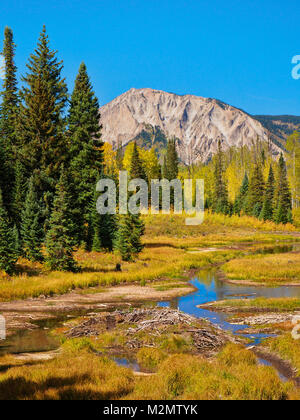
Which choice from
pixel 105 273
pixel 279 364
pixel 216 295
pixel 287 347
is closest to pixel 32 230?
pixel 105 273

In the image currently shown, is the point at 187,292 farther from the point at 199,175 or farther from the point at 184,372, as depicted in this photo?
the point at 199,175

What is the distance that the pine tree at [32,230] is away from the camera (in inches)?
1367

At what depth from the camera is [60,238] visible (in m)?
31.1

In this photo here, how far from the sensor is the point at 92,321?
19797 mm

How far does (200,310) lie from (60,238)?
13204 mm

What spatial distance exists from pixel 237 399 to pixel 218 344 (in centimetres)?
644

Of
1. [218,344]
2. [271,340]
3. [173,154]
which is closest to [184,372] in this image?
[218,344]

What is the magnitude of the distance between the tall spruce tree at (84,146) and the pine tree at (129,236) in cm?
439

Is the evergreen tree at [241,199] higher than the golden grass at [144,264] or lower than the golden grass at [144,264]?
higher

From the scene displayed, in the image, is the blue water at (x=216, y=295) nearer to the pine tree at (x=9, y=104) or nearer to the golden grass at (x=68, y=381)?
the golden grass at (x=68, y=381)

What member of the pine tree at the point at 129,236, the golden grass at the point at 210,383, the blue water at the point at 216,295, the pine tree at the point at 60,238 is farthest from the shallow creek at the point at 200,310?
the pine tree at the point at 60,238

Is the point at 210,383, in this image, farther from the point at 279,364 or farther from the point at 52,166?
the point at 52,166

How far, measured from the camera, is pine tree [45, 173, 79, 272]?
1227 inches

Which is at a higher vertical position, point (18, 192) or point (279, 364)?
point (18, 192)
